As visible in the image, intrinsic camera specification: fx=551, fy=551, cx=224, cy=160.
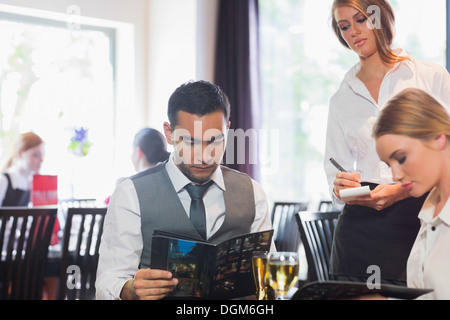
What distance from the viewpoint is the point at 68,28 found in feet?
16.1

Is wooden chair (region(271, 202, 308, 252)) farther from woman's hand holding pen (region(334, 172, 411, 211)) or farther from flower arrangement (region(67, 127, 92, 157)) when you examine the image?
woman's hand holding pen (region(334, 172, 411, 211))

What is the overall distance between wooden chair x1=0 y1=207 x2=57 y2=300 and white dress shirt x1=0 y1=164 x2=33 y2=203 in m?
1.22

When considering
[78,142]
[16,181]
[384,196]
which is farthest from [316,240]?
[16,181]

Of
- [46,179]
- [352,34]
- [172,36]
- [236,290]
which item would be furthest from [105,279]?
[172,36]

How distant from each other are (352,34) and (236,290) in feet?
2.85

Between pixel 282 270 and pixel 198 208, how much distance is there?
485 millimetres

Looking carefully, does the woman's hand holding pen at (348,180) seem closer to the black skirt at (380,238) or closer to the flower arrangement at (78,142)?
the black skirt at (380,238)

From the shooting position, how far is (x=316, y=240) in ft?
7.44

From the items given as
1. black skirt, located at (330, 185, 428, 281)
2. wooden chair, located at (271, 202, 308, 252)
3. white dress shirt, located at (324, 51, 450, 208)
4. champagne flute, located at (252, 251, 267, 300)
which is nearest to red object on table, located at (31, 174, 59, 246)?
wooden chair, located at (271, 202, 308, 252)

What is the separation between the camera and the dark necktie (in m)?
1.60

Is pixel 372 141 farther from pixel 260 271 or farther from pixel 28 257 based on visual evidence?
pixel 28 257

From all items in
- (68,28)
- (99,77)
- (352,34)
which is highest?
(68,28)

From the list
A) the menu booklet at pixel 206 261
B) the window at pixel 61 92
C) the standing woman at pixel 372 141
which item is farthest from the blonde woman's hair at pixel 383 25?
the window at pixel 61 92

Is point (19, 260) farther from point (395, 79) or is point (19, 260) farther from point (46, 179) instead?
point (395, 79)
